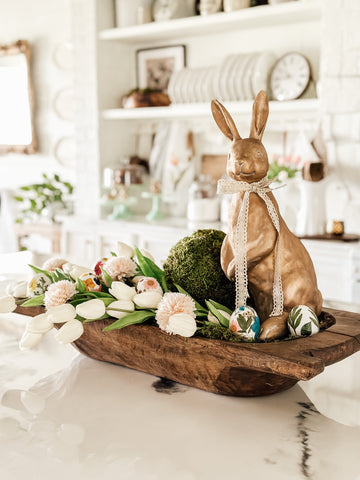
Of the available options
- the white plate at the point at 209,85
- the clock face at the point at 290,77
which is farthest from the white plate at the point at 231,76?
the clock face at the point at 290,77

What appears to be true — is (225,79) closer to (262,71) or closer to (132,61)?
(262,71)

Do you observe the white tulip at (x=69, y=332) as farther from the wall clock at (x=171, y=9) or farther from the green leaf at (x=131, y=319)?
the wall clock at (x=171, y=9)

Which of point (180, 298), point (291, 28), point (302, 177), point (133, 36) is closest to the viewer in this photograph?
point (180, 298)

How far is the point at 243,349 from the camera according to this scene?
80 centimetres

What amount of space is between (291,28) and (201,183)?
3.25 feet

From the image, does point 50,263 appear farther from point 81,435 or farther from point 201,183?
point 201,183

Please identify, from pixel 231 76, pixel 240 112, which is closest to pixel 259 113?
pixel 240 112

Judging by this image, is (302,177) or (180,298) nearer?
(180,298)

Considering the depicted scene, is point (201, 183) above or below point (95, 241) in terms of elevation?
above

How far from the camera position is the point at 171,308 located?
0.85m

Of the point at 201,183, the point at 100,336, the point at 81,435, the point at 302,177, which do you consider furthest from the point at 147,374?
the point at 201,183

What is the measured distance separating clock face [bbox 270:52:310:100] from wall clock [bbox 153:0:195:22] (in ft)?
2.27

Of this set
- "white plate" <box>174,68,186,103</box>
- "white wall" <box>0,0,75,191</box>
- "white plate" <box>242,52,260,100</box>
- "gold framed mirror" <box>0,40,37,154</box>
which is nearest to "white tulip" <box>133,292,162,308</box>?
"white plate" <box>242,52,260,100</box>

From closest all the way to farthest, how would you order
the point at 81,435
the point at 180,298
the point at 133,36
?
1. the point at 81,435
2. the point at 180,298
3. the point at 133,36
